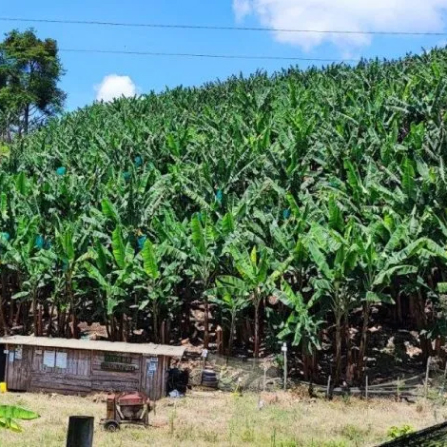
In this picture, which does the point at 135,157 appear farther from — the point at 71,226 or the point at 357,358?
the point at 357,358

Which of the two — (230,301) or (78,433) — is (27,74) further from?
(78,433)

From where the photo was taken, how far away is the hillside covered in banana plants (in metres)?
14.2

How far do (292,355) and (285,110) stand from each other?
454 inches

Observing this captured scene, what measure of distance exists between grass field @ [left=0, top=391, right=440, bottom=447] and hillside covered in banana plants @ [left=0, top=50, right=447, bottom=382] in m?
1.52

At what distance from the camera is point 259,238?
51.0ft

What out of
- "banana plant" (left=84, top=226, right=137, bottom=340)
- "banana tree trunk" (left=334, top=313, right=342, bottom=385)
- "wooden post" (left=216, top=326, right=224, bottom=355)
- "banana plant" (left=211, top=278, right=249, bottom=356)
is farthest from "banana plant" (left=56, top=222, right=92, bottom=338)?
"banana tree trunk" (left=334, top=313, right=342, bottom=385)

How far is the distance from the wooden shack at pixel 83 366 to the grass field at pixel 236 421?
0.34 metres

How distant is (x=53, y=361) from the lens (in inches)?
583

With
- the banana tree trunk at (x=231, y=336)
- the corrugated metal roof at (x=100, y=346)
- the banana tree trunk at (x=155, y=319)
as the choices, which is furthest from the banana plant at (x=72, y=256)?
the banana tree trunk at (x=231, y=336)

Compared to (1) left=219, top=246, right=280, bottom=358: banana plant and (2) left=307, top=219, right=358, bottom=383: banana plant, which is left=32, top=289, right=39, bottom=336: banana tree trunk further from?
(2) left=307, top=219, right=358, bottom=383: banana plant

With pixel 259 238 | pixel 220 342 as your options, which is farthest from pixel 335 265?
pixel 220 342

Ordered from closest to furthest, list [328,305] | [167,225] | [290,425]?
1. [290,425]
2. [328,305]
3. [167,225]

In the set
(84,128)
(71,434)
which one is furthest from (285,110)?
(71,434)

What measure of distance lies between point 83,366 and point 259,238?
4.93 metres
